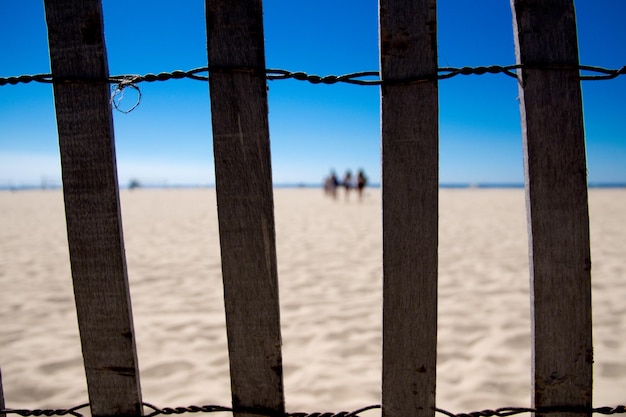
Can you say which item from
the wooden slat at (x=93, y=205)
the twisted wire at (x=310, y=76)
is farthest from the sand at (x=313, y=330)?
the twisted wire at (x=310, y=76)

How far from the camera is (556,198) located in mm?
1104

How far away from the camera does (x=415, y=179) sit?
111cm

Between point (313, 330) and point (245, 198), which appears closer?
point (245, 198)

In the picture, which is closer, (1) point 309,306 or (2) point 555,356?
(2) point 555,356

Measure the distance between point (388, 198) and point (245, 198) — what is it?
440 millimetres

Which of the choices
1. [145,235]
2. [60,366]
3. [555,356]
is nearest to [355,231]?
[145,235]

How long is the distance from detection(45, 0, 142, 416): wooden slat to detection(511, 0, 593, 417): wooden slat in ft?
4.15

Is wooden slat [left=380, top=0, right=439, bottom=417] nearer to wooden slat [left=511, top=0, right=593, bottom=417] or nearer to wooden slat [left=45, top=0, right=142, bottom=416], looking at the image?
wooden slat [left=511, top=0, right=593, bottom=417]

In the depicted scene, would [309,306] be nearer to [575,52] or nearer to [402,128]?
[402,128]

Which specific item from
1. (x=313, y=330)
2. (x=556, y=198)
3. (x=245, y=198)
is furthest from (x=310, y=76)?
(x=313, y=330)

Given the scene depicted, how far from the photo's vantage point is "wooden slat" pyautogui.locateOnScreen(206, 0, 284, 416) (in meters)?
1.08

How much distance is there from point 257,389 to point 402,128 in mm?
956

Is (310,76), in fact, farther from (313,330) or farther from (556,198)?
(313,330)

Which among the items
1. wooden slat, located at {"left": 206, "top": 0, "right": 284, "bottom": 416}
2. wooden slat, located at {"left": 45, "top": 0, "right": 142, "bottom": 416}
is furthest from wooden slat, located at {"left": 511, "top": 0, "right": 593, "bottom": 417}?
wooden slat, located at {"left": 45, "top": 0, "right": 142, "bottom": 416}
